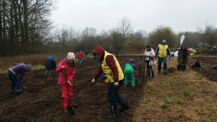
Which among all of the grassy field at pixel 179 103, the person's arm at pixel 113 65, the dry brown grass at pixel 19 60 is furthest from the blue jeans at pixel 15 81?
the dry brown grass at pixel 19 60

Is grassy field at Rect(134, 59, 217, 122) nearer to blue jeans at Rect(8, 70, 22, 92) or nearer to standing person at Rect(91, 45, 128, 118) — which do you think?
standing person at Rect(91, 45, 128, 118)

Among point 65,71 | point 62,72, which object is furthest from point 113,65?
point 62,72

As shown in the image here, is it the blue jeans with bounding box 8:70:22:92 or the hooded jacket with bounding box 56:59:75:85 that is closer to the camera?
the hooded jacket with bounding box 56:59:75:85

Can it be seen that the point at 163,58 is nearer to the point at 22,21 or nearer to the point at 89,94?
the point at 89,94

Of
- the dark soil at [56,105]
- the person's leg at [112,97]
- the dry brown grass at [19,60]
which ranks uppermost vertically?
the dry brown grass at [19,60]

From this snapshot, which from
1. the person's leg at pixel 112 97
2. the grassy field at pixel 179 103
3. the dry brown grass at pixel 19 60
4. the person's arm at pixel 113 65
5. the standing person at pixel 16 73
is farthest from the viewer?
the dry brown grass at pixel 19 60

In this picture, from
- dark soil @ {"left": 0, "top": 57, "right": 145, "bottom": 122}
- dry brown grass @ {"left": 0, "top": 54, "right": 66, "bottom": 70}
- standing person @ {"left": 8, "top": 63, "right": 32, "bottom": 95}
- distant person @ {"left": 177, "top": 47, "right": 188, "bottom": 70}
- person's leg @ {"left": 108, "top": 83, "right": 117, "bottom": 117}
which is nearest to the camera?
person's leg @ {"left": 108, "top": 83, "right": 117, "bottom": 117}

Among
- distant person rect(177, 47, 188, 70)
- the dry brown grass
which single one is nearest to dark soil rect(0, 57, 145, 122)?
distant person rect(177, 47, 188, 70)

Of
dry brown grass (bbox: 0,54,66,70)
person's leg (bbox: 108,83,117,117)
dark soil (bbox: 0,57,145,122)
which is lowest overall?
dark soil (bbox: 0,57,145,122)

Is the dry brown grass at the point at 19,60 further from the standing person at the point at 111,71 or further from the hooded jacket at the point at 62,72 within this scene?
the standing person at the point at 111,71

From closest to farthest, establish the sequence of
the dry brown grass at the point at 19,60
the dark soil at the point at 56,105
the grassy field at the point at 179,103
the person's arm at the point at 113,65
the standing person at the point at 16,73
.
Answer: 1. the person's arm at the point at 113,65
2. the grassy field at the point at 179,103
3. the dark soil at the point at 56,105
4. the standing person at the point at 16,73
5. the dry brown grass at the point at 19,60

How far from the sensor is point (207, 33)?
101ft

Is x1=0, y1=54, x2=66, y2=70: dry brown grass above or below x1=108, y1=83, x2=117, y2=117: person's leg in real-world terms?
above

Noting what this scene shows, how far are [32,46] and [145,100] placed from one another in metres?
18.8
